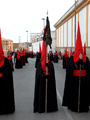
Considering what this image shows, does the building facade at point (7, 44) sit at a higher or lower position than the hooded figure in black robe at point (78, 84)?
higher

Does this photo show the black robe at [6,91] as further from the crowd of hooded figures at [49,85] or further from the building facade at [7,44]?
the building facade at [7,44]

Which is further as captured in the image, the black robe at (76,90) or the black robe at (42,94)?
the black robe at (76,90)

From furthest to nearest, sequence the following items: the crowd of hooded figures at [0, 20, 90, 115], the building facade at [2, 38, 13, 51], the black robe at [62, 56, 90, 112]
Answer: the building facade at [2, 38, 13, 51], the black robe at [62, 56, 90, 112], the crowd of hooded figures at [0, 20, 90, 115]

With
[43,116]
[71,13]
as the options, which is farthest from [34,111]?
[71,13]

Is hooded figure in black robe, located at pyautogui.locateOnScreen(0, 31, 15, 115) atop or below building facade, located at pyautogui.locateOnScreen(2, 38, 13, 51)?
below

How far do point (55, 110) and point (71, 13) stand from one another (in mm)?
31655

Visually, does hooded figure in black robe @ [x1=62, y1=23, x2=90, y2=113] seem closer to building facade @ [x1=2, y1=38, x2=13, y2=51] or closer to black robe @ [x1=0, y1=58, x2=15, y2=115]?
black robe @ [x1=0, y1=58, x2=15, y2=115]

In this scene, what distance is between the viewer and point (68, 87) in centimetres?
611

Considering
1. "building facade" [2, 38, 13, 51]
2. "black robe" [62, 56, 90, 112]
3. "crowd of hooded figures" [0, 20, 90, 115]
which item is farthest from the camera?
"building facade" [2, 38, 13, 51]

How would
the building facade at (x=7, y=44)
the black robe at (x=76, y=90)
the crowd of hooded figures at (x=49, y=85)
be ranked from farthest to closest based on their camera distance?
1. the building facade at (x=7, y=44)
2. the black robe at (x=76, y=90)
3. the crowd of hooded figures at (x=49, y=85)

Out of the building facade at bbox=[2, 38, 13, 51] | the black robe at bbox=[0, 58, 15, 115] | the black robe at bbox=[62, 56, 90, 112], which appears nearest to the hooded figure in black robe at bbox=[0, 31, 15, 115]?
the black robe at bbox=[0, 58, 15, 115]

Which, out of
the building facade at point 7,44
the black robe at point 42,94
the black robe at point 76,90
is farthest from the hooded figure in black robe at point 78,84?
the building facade at point 7,44

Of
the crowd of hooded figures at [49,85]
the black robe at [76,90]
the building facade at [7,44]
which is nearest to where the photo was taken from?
the crowd of hooded figures at [49,85]

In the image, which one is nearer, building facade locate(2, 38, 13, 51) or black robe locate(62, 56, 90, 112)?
black robe locate(62, 56, 90, 112)
